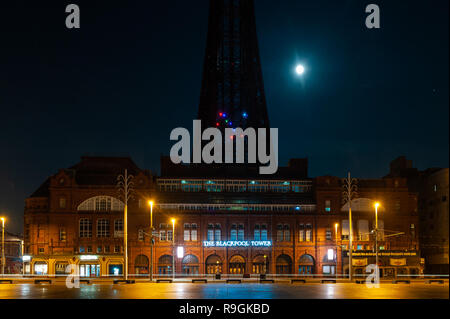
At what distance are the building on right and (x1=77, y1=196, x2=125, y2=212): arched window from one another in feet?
150

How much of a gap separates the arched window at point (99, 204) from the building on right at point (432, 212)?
45593mm

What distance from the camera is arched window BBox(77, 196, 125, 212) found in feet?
298

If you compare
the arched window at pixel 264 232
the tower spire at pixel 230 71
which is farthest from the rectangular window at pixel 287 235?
the tower spire at pixel 230 71

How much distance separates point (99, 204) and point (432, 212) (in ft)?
172

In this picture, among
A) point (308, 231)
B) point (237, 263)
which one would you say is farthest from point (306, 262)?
point (237, 263)

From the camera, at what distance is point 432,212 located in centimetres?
10250

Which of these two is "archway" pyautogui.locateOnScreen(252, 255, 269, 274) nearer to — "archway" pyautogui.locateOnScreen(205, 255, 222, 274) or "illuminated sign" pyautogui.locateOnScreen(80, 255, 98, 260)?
"archway" pyautogui.locateOnScreen(205, 255, 222, 274)

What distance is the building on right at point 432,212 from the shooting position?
97.1 m

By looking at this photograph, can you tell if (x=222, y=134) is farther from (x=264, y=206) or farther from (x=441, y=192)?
(x=441, y=192)
